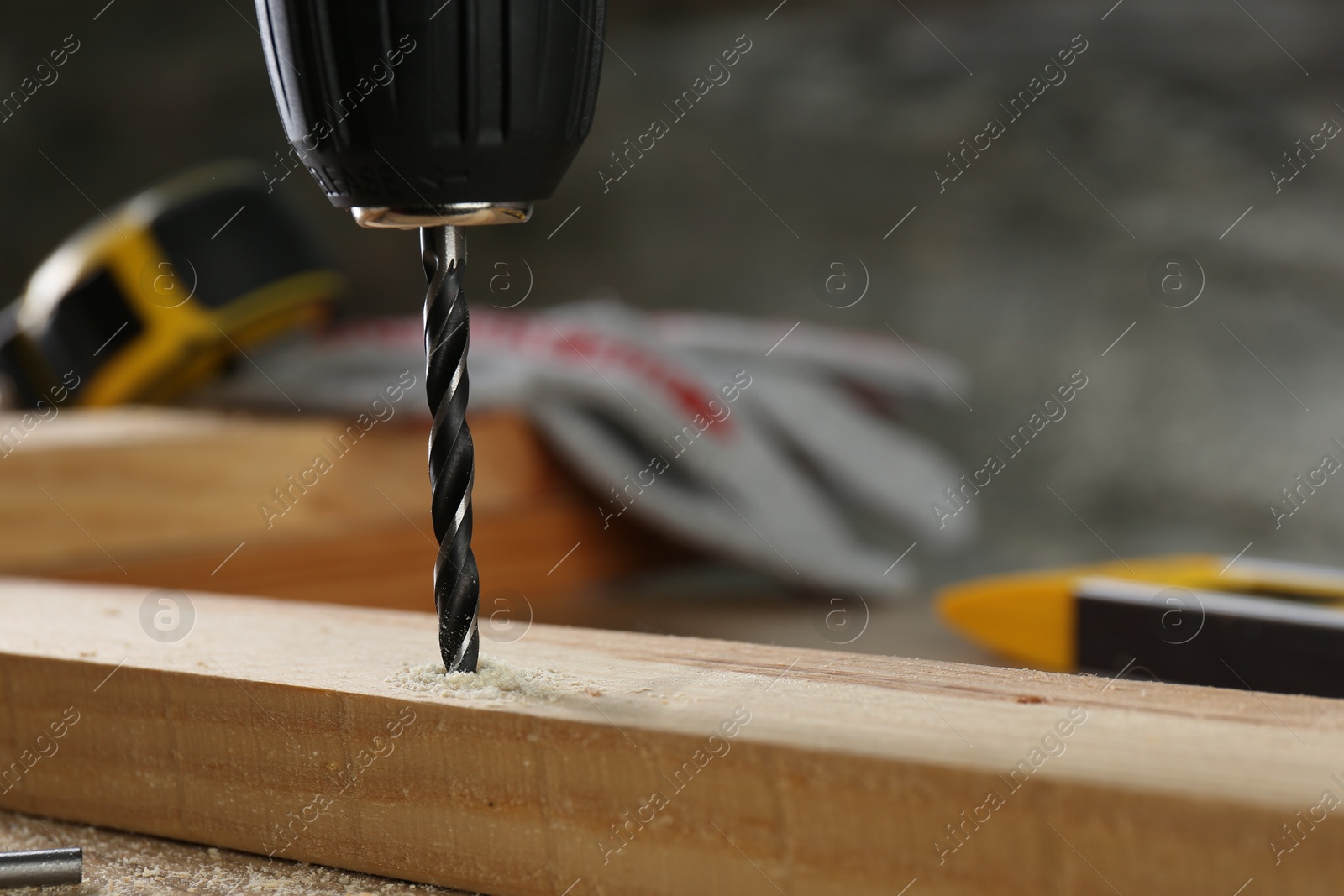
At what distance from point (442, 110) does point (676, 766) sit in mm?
127

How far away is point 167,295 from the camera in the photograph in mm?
780

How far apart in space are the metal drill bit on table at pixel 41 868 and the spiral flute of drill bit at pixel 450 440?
3.1 inches

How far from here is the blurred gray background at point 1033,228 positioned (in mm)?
1078

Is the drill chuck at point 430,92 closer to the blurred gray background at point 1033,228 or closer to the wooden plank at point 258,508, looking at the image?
the wooden plank at point 258,508

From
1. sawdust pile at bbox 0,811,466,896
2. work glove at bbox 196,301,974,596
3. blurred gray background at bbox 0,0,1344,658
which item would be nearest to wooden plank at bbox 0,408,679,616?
work glove at bbox 196,301,974,596

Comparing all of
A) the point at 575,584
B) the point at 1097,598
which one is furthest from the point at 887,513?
the point at 1097,598

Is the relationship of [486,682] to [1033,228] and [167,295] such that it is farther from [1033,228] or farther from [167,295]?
[1033,228]

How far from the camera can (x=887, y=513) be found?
860mm

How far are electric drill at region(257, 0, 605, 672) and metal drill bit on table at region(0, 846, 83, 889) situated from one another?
8 centimetres

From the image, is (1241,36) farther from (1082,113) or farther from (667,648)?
(667,648)

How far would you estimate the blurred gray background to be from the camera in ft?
3.54

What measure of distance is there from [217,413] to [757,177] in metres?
0.79

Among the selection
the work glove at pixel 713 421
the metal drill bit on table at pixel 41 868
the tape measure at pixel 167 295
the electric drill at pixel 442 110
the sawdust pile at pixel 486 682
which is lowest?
the metal drill bit on table at pixel 41 868

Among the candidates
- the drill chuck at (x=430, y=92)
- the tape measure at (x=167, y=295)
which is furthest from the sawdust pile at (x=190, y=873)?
the tape measure at (x=167, y=295)
